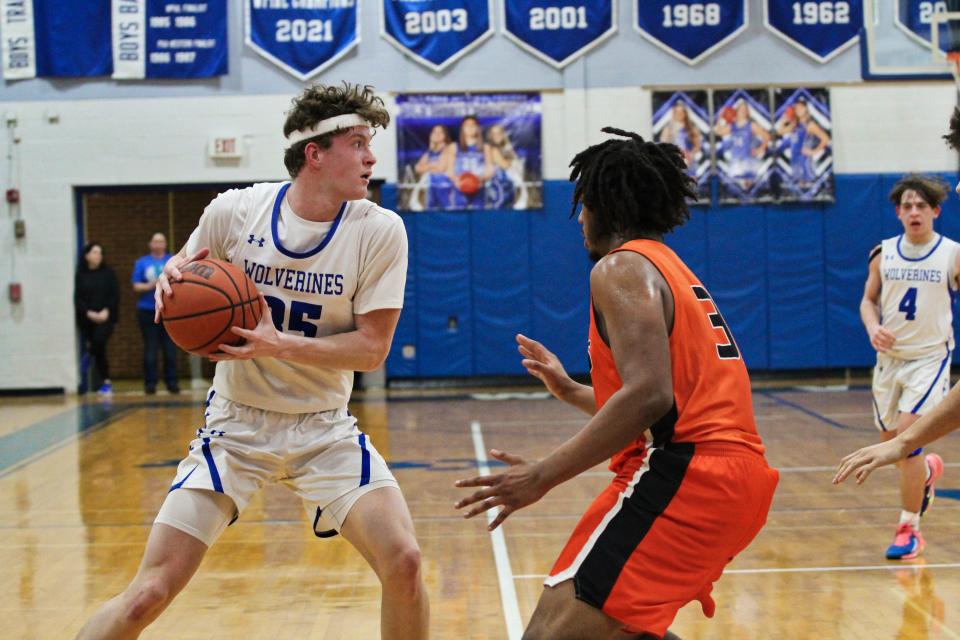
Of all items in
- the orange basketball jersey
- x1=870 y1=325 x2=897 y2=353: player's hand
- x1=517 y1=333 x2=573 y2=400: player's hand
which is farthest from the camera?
x1=870 y1=325 x2=897 y2=353: player's hand

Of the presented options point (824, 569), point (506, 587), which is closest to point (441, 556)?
point (506, 587)

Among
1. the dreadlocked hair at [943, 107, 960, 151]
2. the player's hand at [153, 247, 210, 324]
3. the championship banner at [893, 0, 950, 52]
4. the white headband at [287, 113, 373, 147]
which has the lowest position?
the player's hand at [153, 247, 210, 324]

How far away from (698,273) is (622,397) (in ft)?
40.0

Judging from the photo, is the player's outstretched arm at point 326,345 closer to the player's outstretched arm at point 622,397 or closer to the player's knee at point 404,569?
the player's knee at point 404,569

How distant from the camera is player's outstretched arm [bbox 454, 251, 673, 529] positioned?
2.47 metres

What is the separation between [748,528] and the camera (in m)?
2.62

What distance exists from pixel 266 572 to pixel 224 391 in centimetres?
212

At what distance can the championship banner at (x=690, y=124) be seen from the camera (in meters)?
14.4

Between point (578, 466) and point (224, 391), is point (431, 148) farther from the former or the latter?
point (578, 466)

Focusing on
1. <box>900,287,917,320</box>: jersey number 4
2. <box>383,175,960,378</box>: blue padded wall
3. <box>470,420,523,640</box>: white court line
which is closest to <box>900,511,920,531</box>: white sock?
<box>900,287,917,320</box>: jersey number 4

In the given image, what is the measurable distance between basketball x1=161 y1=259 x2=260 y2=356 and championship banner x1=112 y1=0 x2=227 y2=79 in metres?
11.6

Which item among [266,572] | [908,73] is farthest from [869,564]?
[908,73]

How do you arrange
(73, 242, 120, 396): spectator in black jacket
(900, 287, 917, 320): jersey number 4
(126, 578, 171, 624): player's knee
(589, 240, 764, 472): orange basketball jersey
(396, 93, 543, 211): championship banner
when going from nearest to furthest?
1. (589, 240, 764, 472): orange basketball jersey
2. (126, 578, 171, 624): player's knee
3. (900, 287, 917, 320): jersey number 4
4. (73, 242, 120, 396): spectator in black jacket
5. (396, 93, 543, 211): championship banner

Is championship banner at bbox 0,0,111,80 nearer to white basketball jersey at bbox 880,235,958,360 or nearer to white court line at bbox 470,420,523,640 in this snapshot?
white court line at bbox 470,420,523,640
